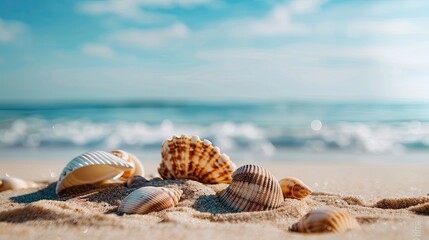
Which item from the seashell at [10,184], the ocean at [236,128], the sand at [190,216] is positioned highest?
the sand at [190,216]

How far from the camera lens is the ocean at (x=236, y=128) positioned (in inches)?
394

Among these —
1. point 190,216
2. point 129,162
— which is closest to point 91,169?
point 129,162

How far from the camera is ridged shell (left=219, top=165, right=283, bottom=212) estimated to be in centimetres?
304

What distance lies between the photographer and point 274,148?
10242mm

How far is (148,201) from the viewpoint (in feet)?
9.85

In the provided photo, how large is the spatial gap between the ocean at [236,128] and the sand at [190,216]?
4.76m

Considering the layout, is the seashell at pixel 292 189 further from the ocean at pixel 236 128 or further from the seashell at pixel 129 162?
the ocean at pixel 236 128

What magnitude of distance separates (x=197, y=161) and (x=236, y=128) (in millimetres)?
11481

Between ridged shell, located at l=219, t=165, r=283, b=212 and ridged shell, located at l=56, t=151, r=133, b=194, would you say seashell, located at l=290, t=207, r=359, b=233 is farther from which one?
ridged shell, located at l=56, t=151, r=133, b=194

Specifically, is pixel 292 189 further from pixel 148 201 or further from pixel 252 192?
pixel 148 201

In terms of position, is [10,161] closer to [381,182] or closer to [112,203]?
[112,203]

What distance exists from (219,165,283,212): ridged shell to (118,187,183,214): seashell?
1.30ft

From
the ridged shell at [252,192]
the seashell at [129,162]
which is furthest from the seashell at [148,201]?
the seashell at [129,162]

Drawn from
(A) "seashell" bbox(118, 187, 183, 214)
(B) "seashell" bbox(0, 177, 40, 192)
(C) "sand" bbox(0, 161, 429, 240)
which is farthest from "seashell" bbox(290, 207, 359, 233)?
(B) "seashell" bbox(0, 177, 40, 192)
